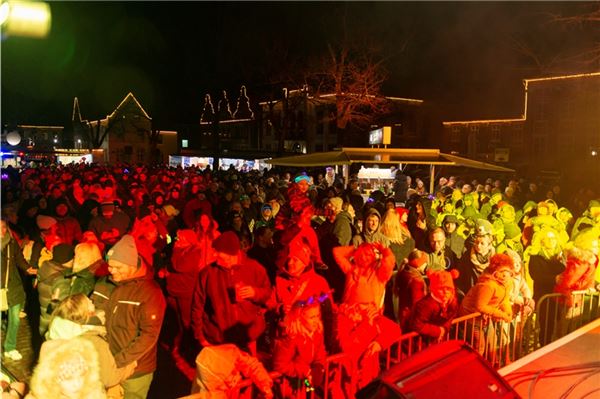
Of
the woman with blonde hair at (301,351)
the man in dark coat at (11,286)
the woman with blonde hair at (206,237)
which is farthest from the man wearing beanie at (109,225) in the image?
the woman with blonde hair at (301,351)

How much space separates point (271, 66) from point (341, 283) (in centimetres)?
2797

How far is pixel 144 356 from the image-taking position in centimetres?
386

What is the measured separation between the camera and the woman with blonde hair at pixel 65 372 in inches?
113

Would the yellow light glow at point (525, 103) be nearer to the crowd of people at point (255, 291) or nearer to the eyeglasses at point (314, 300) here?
the crowd of people at point (255, 291)

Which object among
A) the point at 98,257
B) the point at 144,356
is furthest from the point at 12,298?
the point at 144,356

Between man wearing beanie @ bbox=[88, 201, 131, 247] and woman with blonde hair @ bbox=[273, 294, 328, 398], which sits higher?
man wearing beanie @ bbox=[88, 201, 131, 247]

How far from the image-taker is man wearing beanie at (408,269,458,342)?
4605 millimetres

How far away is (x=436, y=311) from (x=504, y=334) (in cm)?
115

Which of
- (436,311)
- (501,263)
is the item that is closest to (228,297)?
(436,311)

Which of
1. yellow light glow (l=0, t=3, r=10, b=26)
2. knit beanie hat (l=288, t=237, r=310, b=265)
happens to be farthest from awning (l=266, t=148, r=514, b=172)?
yellow light glow (l=0, t=3, r=10, b=26)

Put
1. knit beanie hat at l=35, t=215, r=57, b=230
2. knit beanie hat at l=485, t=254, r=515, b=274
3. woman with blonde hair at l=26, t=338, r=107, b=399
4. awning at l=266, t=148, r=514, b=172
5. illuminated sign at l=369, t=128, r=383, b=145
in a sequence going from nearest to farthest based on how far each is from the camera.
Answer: woman with blonde hair at l=26, t=338, r=107, b=399, knit beanie hat at l=485, t=254, r=515, b=274, knit beanie hat at l=35, t=215, r=57, b=230, awning at l=266, t=148, r=514, b=172, illuminated sign at l=369, t=128, r=383, b=145

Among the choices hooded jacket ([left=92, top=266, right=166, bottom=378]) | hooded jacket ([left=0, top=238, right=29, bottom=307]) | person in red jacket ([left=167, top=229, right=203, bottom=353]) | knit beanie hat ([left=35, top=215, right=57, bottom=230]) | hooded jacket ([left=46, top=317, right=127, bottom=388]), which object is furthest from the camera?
knit beanie hat ([left=35, top=215, right=57, bottom=230])

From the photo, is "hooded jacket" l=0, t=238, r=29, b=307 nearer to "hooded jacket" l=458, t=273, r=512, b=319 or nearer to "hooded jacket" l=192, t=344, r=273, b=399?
"hooded jacket" l=192, t=344, r=273, b=399

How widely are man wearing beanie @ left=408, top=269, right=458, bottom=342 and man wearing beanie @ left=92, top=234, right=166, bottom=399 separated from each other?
228 cm
